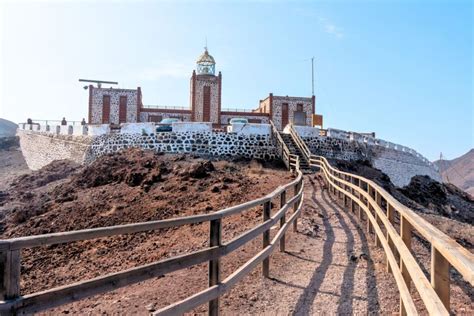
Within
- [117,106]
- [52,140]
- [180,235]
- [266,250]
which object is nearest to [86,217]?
[180,235]

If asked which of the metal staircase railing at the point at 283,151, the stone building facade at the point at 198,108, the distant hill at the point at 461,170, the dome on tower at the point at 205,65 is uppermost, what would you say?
the dome on tower at the point at 205,65

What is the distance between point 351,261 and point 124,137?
824 inches

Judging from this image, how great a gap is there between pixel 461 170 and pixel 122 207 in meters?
118

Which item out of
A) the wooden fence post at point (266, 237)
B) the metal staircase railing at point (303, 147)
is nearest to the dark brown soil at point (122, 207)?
the metal staircase railing at point (303, 147)

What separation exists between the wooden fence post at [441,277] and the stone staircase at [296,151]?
55.5 ft

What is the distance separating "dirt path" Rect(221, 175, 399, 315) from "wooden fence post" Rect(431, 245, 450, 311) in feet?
6.22

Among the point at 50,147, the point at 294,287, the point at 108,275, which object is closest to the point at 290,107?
the point at 50,147

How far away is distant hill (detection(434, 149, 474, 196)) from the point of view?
324ft

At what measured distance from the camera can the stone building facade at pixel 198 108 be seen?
36188 mm

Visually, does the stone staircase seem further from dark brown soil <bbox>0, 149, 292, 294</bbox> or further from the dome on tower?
the dome on tower

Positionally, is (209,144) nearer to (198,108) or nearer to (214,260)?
(198,108)

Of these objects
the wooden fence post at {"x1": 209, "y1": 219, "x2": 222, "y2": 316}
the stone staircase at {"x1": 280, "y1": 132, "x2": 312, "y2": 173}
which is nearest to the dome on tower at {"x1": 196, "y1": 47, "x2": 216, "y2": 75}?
the stone staircase at {"x1": 280, "y1": 132, "x2": 312, "y2": 173}

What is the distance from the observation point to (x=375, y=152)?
28.8m

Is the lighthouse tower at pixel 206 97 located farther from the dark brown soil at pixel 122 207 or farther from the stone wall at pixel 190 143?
the dark brown soil at pixel 122 207
